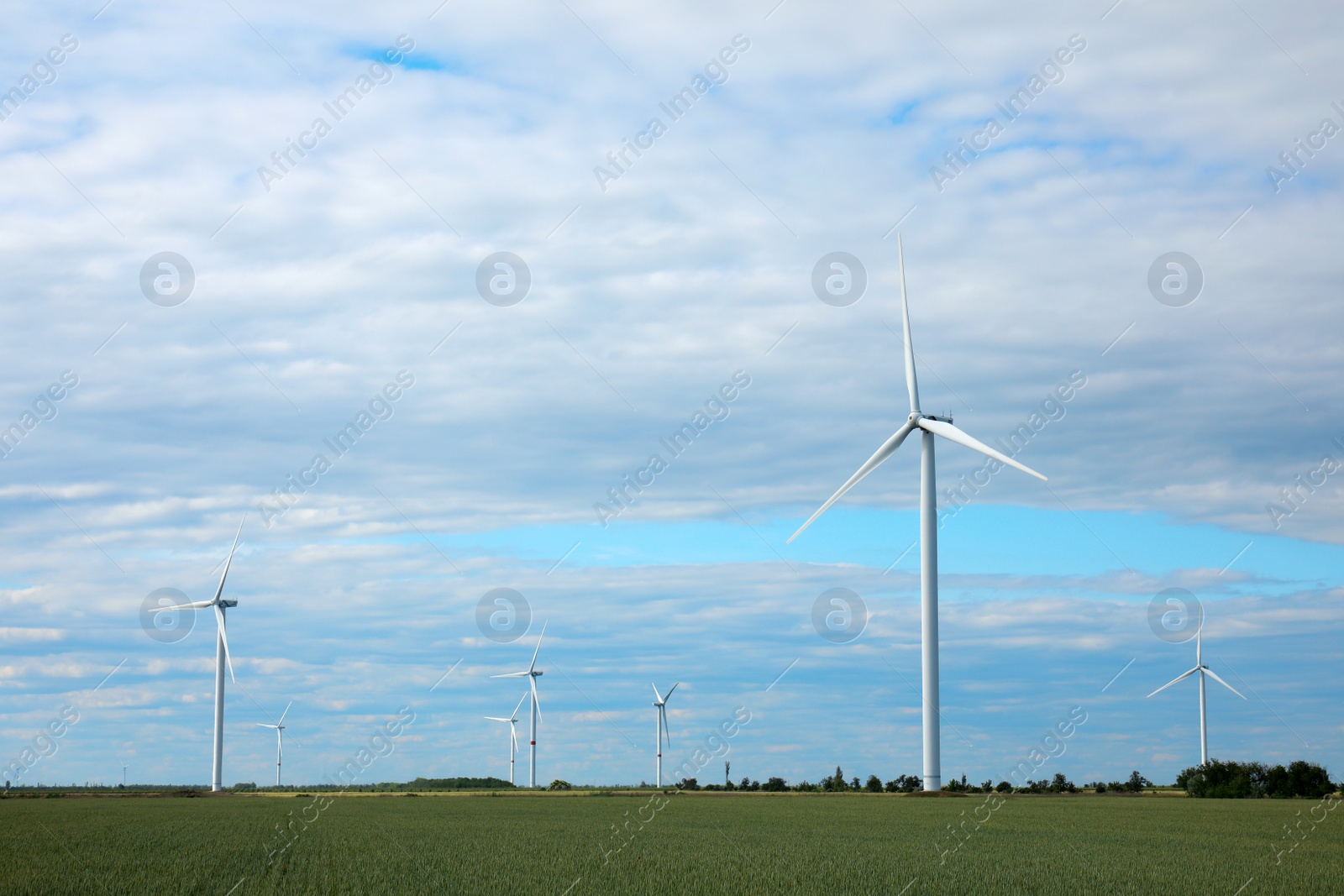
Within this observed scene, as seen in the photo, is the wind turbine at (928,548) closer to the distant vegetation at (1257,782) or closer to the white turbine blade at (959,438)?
the white turbine blade at (959,438)

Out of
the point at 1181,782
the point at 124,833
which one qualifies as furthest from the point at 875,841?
the point at 1181,782

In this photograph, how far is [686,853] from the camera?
41031 millimetres

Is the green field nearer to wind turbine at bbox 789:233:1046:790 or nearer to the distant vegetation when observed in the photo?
wind turbine at bbox 789:233:1046:790

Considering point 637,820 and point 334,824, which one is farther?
point 637,820

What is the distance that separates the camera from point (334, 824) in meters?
60.4

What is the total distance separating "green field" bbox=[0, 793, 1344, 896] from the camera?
30.0 m

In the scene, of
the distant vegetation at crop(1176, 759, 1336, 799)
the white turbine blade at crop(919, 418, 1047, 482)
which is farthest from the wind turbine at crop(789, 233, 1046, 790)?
the distant vegetation at crop(1176, 759, 1336, 799)

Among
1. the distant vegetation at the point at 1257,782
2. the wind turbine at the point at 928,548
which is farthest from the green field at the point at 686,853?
the distant vegetation at the point at 1257,782

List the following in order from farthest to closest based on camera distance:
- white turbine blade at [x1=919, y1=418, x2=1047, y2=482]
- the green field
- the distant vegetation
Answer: the distant vegetation < white turbine blade at [x1=919, y1=418, x2=1047, y2=482] < the green field

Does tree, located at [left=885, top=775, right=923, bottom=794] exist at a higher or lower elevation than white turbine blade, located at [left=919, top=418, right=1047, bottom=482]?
lower

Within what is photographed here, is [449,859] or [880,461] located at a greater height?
[880,461]

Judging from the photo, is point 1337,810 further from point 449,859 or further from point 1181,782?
point 449,859

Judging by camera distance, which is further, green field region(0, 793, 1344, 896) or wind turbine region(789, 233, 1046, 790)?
wind turbine region(789, 233, 1046, 790)

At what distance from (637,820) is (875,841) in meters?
24.9
